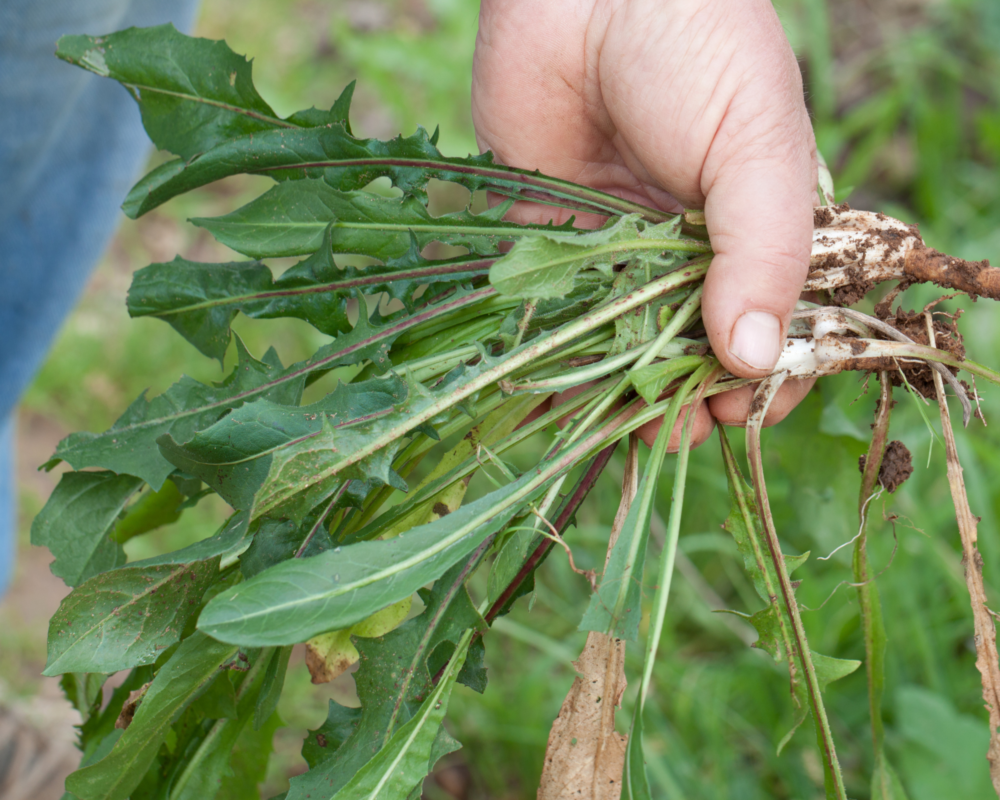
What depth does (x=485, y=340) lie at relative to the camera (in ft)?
4.53

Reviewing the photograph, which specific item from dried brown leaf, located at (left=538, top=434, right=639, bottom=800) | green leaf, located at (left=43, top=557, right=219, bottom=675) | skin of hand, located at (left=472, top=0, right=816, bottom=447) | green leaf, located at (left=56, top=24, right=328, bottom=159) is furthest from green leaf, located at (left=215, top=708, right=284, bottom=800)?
green leaf, located at (left=56, top=24, right=328, bottom=159)

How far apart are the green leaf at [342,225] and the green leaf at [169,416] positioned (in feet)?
0.69

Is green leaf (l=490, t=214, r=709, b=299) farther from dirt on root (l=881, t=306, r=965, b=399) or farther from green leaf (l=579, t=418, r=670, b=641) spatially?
dirt on root (l=881, t=306, r=965, b=399)

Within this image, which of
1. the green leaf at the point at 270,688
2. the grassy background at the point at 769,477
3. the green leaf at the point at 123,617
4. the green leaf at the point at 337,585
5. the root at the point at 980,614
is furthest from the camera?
the grassy background at the point at 769,477

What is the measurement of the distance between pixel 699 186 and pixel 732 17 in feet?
0.93

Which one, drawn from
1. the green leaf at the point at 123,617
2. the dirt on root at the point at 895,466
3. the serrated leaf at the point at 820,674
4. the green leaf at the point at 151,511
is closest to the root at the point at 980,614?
the dirt on root at the point at 895,466

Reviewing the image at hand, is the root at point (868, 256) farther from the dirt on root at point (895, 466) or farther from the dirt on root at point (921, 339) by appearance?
the dirt on root at point (895, 466)

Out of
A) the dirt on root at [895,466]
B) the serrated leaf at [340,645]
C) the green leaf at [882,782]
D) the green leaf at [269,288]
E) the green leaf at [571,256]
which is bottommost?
the green leaf at [882,782]

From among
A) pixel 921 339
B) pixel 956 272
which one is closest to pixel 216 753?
pixel 921 339

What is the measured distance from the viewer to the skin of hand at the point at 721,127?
4.14 feet

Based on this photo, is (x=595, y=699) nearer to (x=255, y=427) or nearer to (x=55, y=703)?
(x=255, y=427)

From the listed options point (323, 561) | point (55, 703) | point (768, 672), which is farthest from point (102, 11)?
point (768, 672)

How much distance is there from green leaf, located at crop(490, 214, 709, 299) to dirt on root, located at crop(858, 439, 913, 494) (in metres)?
0.51

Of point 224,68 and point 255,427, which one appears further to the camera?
point 224,68
